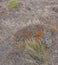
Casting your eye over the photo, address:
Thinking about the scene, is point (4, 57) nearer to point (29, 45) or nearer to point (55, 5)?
point (29, 45)

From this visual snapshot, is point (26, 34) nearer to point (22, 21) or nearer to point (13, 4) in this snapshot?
point (22, 21)

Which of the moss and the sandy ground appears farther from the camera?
the moss

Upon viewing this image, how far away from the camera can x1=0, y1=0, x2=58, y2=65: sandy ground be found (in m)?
5.21

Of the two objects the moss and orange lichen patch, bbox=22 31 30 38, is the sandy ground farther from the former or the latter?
orange lichen patch, bbox=22 31 30 38

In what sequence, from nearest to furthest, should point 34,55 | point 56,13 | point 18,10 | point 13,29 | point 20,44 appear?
point 34,55, point 20,44, point 13,29, point 56,13, point 18,10

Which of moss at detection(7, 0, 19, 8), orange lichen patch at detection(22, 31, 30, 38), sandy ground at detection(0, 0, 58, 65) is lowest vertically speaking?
sandy ground at detection(0, 0, 58, 65)

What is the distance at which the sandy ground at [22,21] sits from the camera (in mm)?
5205

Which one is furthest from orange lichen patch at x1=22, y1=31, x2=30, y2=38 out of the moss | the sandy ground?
the moss

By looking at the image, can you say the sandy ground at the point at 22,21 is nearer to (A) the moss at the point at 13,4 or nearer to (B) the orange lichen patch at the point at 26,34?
(A) the moss at the point at 13,4

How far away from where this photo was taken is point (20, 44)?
A: 539 cm

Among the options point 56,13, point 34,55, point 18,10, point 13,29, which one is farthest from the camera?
point 18,10

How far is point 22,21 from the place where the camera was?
6410 mm

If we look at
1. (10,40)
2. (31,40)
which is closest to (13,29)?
(10,40)

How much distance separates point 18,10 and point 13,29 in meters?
1.00
